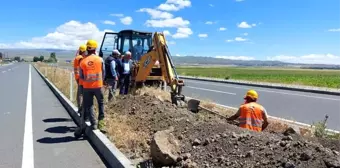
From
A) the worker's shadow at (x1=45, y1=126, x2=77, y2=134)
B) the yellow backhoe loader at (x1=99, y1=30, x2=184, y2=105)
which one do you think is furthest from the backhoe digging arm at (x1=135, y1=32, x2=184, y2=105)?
the worker's shadow at (x1=45, y1=126, x2=77, y2=134)

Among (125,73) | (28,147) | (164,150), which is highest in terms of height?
(125,73)

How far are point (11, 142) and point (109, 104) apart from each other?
4.28 m

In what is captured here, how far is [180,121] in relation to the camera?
7.88 meters

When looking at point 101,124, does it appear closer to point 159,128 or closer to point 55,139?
point 55,139

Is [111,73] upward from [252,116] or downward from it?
upward

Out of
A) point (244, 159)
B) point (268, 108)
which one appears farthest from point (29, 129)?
point (268, 108)

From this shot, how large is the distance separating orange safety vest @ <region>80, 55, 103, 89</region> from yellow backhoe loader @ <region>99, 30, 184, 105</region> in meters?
3.22

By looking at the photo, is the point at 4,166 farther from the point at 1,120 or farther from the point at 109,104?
the point at 109,104

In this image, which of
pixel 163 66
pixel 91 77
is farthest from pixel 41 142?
pixel 163 66

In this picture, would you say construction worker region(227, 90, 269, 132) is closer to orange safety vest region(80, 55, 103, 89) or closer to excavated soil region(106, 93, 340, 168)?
excavated soil region(106, 93, 340, 168)

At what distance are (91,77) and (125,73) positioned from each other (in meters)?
5.73

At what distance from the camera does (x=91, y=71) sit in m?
8.04

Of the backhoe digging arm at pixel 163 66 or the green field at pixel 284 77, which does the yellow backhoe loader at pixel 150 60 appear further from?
the green field at pixel 284 77

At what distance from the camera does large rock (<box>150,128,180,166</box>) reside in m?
5.30
